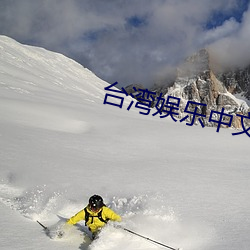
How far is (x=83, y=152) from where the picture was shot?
1041 centimetres

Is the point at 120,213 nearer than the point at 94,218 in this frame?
No

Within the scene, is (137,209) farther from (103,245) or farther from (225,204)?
(225,204)

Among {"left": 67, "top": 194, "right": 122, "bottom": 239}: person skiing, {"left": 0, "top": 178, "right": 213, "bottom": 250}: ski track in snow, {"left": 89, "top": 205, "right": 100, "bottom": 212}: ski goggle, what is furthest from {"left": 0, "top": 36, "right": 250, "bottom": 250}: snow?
{"left": 89, "top": 205, "right": 100, "bottom": 212}: ski goggle

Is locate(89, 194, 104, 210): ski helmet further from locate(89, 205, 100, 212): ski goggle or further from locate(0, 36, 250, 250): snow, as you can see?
locate(0, 36, 250, 250): snow

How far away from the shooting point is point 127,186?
24.3 feet

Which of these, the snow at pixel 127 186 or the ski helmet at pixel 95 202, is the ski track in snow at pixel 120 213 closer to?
the snow at pixel 127 186

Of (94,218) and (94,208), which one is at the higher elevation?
(94,208)

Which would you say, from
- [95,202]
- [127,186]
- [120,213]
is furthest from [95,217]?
[127,186]

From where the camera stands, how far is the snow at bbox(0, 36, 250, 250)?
508cm

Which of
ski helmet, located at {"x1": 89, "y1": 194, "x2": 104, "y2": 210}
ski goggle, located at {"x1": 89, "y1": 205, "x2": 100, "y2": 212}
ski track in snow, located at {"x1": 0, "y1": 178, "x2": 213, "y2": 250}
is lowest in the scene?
ski track in snow, located at {"x1": 0, "y1": 178, "x2": 213, "y2": 250}

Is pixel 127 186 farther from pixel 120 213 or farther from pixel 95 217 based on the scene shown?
pixel 95 217

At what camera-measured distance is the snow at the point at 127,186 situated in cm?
508

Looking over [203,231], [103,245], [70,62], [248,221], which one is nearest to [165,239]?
[203,231]

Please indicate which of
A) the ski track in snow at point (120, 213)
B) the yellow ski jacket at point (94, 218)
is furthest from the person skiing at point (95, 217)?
the ski track in snow at point (120, 213)
